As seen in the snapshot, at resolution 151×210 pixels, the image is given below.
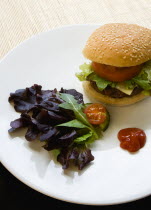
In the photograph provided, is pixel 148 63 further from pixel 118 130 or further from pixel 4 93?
pixel 4 93

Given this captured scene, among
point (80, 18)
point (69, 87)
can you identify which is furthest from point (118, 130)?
point (80, 18)

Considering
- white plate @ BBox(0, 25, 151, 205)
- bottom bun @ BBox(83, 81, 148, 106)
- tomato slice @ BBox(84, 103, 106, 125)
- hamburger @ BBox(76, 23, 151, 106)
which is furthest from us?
bottom bun @ BBox(83, 81, 148, 106)

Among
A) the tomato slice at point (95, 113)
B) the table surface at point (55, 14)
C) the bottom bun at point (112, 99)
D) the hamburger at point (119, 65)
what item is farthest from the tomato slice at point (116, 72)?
the table surface at point (55, 14)

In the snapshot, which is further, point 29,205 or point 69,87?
point 69,87

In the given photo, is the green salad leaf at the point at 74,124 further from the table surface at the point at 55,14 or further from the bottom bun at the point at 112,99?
the table surface at the point at 55,14

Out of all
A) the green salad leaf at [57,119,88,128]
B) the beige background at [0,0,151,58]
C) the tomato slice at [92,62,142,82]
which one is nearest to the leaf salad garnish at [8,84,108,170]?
the green salad leaf at [57,119,88,128]

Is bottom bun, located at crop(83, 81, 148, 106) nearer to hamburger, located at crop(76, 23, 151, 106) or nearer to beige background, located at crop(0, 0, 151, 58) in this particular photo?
hamburger, located at crop(76, 23, 151, 106)
